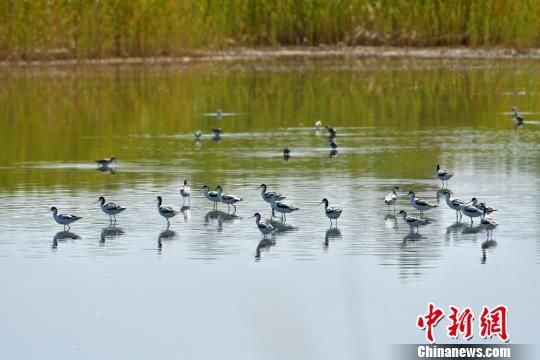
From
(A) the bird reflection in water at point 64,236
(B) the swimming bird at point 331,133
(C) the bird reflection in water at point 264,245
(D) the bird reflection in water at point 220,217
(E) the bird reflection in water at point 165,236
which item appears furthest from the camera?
(B) the swimming bird at point 331,133

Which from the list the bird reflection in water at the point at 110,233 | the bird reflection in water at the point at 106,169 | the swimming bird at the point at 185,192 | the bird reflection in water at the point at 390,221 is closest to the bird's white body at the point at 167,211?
the bird reflection in water at the point at 110,233

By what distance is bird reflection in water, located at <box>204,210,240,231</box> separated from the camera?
1781 cm

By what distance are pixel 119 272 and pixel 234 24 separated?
40576mm

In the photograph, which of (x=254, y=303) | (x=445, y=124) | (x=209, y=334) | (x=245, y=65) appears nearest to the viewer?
(x=209, y=334)

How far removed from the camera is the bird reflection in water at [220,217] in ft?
58.4

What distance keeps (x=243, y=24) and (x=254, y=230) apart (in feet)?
126

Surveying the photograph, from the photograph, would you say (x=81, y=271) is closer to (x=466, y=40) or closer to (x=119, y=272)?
(x=119, y=272)

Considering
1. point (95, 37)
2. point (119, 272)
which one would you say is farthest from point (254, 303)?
point (95, 37)

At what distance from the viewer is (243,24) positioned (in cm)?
5478

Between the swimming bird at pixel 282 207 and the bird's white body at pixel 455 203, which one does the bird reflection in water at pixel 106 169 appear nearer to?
the swimming bird at pixel 282 207

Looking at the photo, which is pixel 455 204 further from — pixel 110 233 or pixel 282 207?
pixel 110 233

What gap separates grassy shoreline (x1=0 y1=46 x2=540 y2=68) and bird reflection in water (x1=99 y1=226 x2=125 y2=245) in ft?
95.5

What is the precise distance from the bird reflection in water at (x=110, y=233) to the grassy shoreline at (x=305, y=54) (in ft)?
95.5

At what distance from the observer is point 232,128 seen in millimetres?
29844
